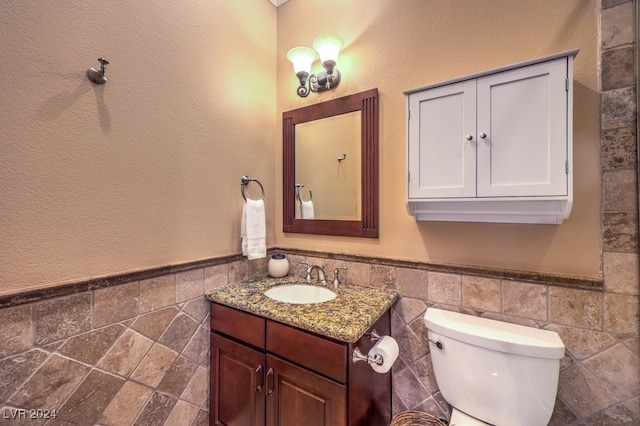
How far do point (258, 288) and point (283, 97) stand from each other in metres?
1.27

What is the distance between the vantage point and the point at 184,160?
52.1 inches

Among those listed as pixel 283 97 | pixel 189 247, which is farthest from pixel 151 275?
pixel 283 97

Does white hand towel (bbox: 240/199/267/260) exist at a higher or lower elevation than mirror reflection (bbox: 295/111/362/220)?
lower

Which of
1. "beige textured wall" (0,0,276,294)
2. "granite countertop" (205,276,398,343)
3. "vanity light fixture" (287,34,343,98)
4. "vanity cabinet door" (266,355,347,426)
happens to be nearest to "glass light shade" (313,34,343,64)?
"vanity light fixture" (287,34,343,98)

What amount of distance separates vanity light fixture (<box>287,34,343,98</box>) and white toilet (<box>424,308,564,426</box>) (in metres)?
1.41

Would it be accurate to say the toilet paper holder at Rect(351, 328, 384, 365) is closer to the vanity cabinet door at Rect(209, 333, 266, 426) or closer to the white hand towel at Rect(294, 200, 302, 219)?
the vanity cabinet door at Rect(209, 333, 266, 426)

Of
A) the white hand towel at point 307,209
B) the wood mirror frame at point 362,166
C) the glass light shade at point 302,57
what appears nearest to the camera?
the wood mirror frame at point 362,166

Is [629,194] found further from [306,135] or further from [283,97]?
[283,97]

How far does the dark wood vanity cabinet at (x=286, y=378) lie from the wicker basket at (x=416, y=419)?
0.08 m

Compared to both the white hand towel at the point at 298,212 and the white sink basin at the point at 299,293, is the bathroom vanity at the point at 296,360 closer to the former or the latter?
the white sink basin at the point at 299,293

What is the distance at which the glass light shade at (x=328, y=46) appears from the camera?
1486mm

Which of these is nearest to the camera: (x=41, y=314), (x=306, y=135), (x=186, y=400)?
(x=41, y=314)

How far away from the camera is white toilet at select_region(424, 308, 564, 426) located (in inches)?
36.5

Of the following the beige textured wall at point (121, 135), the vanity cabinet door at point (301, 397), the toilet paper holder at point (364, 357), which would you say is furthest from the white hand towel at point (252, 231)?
the toilet paper holder at point (364, 357)
